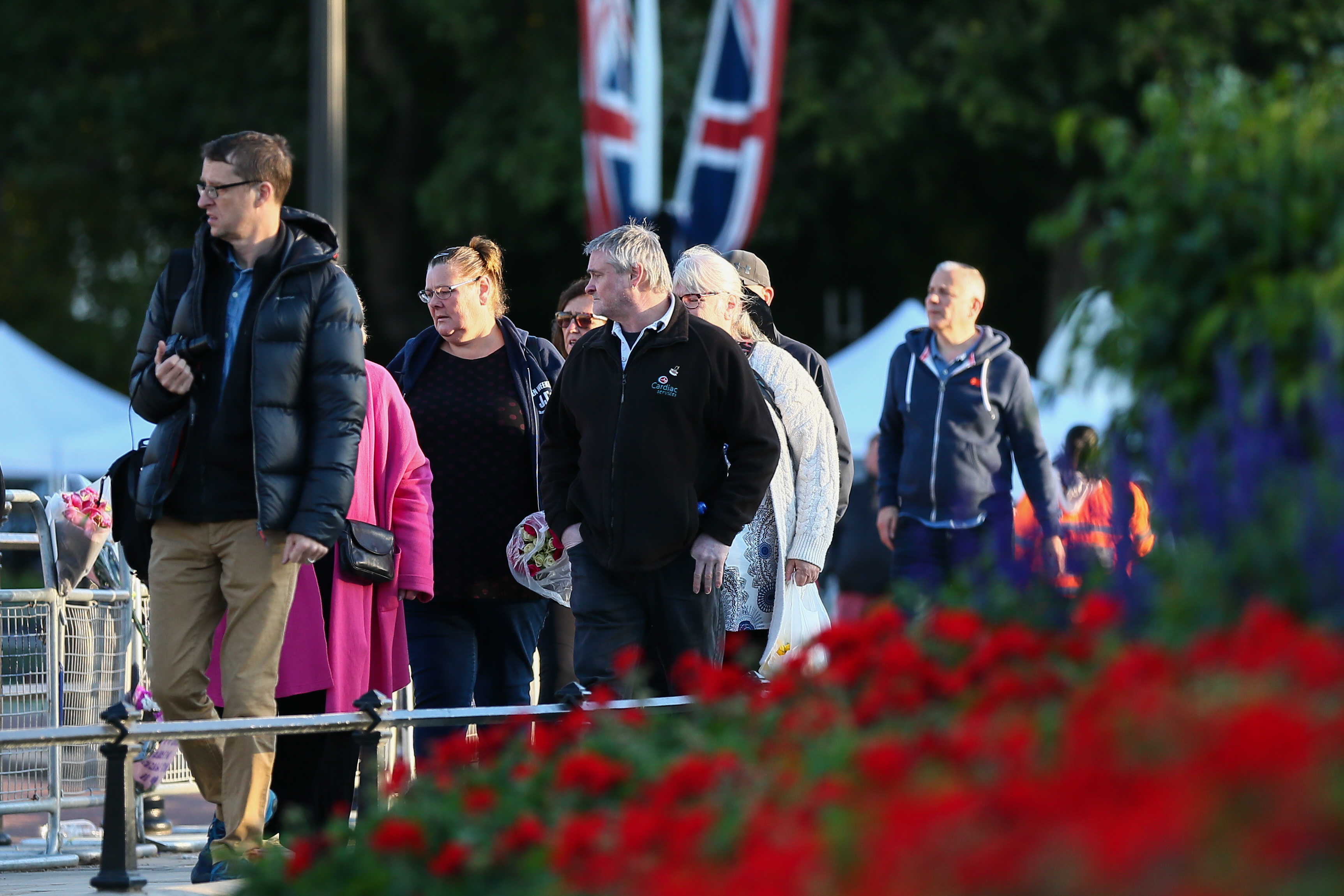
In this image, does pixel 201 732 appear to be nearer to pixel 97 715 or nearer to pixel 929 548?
pixel 97 715

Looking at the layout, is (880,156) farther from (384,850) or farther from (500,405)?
(384,850)

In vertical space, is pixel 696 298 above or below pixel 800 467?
above

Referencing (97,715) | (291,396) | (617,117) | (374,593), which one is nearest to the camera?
(291,396)

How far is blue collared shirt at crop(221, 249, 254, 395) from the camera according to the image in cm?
530

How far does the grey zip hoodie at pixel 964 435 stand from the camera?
7602 mm

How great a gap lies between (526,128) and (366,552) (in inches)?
611

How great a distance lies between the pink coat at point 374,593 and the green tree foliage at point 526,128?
44.6ft

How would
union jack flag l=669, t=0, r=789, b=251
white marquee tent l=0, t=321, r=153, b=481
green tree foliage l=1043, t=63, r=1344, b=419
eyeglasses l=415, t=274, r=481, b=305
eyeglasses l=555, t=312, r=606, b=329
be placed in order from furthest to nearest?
union jack flag l=669, t=0, r=789, b=251 < white marquee tent l=0, t=321, r=153, b=481 < eyeglasses l=555, t=312, r=606, b=329 < eyeglasses l=415, t=274, r=481, b=305 < green tree foliage l=1043, t=63, r=1344, b=419

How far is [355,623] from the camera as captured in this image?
230 inches

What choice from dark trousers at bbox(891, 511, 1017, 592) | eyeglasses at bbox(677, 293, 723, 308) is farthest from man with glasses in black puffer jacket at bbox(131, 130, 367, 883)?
dark trousers at bbox(891, 511, 1017, 592)

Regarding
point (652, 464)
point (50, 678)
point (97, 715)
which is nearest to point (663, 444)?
point (652, 464)

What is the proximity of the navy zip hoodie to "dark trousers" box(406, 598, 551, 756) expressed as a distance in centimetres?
42

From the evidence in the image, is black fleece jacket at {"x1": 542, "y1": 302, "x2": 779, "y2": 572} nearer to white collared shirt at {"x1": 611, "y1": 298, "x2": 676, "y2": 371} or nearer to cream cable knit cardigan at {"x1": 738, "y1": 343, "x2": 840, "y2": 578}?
white collared shirt at {"x1": 611, "y1": 298, "x2": 676, "y2": 371}

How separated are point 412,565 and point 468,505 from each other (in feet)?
1.77
